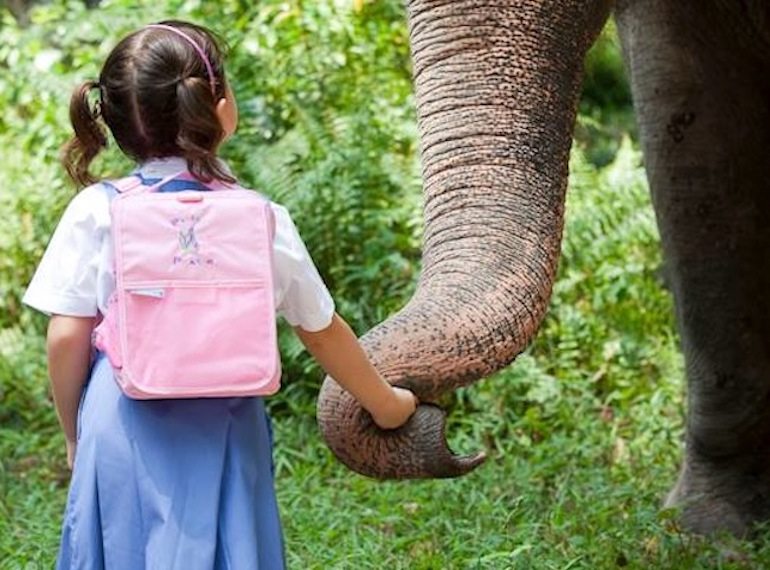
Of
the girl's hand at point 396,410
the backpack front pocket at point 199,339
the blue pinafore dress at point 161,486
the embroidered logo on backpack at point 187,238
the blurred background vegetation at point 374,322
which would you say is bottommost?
the blurred background vegetation at point 374,322

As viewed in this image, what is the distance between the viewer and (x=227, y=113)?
3.21 m

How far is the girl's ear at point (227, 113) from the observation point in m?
3.19

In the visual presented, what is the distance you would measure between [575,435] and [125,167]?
79.8 inches

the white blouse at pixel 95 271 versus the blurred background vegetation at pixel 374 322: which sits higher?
the white blouse at pixel 95 271

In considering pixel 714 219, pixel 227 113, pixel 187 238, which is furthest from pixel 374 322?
pixel 187 238

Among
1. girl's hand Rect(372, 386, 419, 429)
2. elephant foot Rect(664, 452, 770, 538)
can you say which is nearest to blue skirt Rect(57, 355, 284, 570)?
girl's hand Rect(372, 386, 419, 429)

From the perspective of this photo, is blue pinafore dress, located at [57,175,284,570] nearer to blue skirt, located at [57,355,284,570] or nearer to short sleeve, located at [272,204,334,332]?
blue skirt, located at [57,355,284,570]

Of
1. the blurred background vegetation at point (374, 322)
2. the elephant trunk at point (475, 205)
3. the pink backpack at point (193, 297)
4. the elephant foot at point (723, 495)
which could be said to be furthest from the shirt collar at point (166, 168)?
the elephant foot at point (723, 495)

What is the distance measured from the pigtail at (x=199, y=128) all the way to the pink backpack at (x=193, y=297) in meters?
0.11

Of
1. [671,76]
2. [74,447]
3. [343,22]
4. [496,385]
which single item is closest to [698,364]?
[671,76]

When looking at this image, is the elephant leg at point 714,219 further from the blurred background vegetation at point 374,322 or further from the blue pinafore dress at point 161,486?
the blue pinafore dress at point 161,486

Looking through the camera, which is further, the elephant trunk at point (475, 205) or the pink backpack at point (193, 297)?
the elephant trunk at point (475, 205)

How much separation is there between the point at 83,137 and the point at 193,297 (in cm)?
45

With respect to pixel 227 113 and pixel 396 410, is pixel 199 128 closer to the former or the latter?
pixel 227 113
